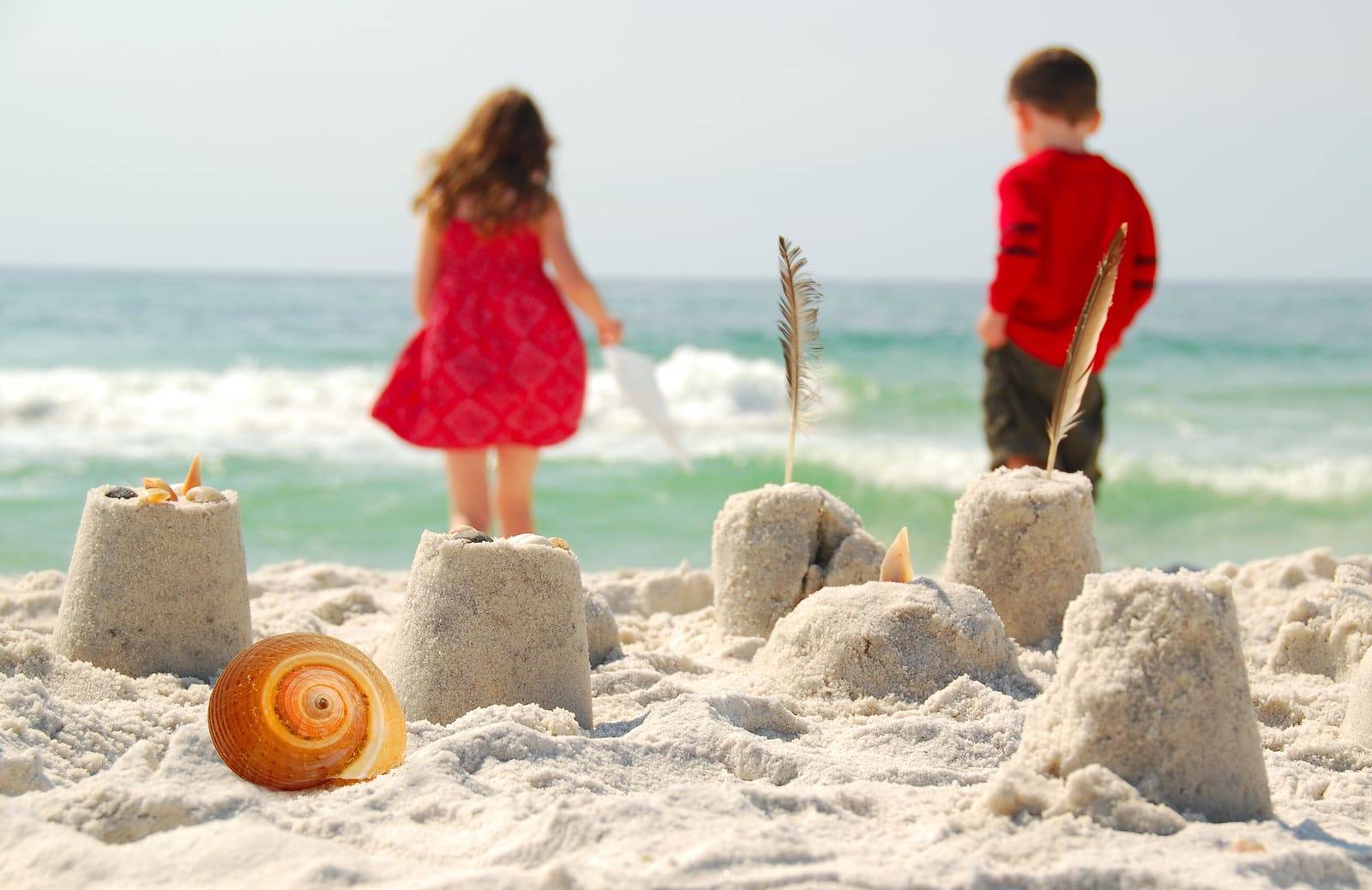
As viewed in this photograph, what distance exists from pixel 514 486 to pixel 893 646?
2733mm

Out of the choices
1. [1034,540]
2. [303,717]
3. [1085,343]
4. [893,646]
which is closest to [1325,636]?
[1034,540]

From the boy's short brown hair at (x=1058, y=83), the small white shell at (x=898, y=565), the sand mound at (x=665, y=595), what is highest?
the boy's short brown hair at (x=1058, y=83)

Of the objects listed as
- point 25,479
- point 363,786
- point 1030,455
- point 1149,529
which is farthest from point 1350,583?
point 25,479

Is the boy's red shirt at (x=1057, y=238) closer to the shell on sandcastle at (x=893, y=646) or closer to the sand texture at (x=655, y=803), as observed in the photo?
the shell on sandcastle at (x=893, y=646)

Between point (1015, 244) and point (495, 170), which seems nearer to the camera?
point (1015, 244)

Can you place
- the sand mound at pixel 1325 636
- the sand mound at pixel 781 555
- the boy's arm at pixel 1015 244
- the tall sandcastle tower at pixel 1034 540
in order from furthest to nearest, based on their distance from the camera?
the boy's arm at pixel 1015 244
the sand mound at pixel 781 555
the tall sandcastle tower at pixel 1034 540
the sand mound at pixel 1325 636

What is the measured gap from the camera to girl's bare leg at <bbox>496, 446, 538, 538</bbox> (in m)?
5.64

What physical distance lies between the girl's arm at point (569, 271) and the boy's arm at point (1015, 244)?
1629 millimetres

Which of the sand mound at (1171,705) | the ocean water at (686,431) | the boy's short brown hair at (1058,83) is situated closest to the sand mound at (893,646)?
the sand mound at (1171,705)

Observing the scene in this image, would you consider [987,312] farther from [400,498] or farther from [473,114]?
[400,498]

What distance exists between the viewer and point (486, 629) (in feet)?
9.78

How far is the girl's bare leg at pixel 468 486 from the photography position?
5.61 metres

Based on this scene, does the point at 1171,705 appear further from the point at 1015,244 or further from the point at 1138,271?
the point at 1138,271

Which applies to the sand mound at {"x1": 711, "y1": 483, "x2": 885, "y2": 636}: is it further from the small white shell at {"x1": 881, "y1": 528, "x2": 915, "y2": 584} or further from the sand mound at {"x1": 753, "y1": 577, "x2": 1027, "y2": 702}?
the sand mound at {"x1": 753, "y1": 577, "x2": 1027, "y2": 702}
